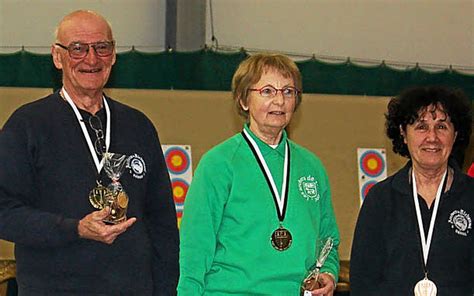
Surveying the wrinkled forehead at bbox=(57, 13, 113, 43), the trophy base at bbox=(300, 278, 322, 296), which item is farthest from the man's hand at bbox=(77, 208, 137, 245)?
the trophy base at bbox=(300, 278, 322, 296)

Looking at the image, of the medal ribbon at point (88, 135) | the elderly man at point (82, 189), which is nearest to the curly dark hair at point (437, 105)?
the elderly man at point (82, 189)

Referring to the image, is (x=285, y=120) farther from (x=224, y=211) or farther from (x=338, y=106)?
(x=338, y=106)

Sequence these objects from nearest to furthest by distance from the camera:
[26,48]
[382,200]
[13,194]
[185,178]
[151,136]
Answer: [13,194] → [151,136] → [382,200] → [185,178] → [26,48]

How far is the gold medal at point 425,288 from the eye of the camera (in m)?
3.37

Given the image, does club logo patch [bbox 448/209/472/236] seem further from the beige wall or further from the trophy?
the beige wall

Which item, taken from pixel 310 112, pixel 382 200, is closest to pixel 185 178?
pixel 310 112

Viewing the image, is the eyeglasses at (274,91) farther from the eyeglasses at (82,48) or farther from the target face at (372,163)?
the target face at (372,163)

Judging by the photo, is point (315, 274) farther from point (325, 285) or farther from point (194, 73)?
point (194, 73)

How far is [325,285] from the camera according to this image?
329 centimetres

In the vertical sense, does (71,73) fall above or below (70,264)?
above

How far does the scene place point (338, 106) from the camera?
7172 mm

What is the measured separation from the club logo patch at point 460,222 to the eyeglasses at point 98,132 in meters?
1.37

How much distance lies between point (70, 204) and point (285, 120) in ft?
2.86

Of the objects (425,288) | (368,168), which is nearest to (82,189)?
(425,288)
